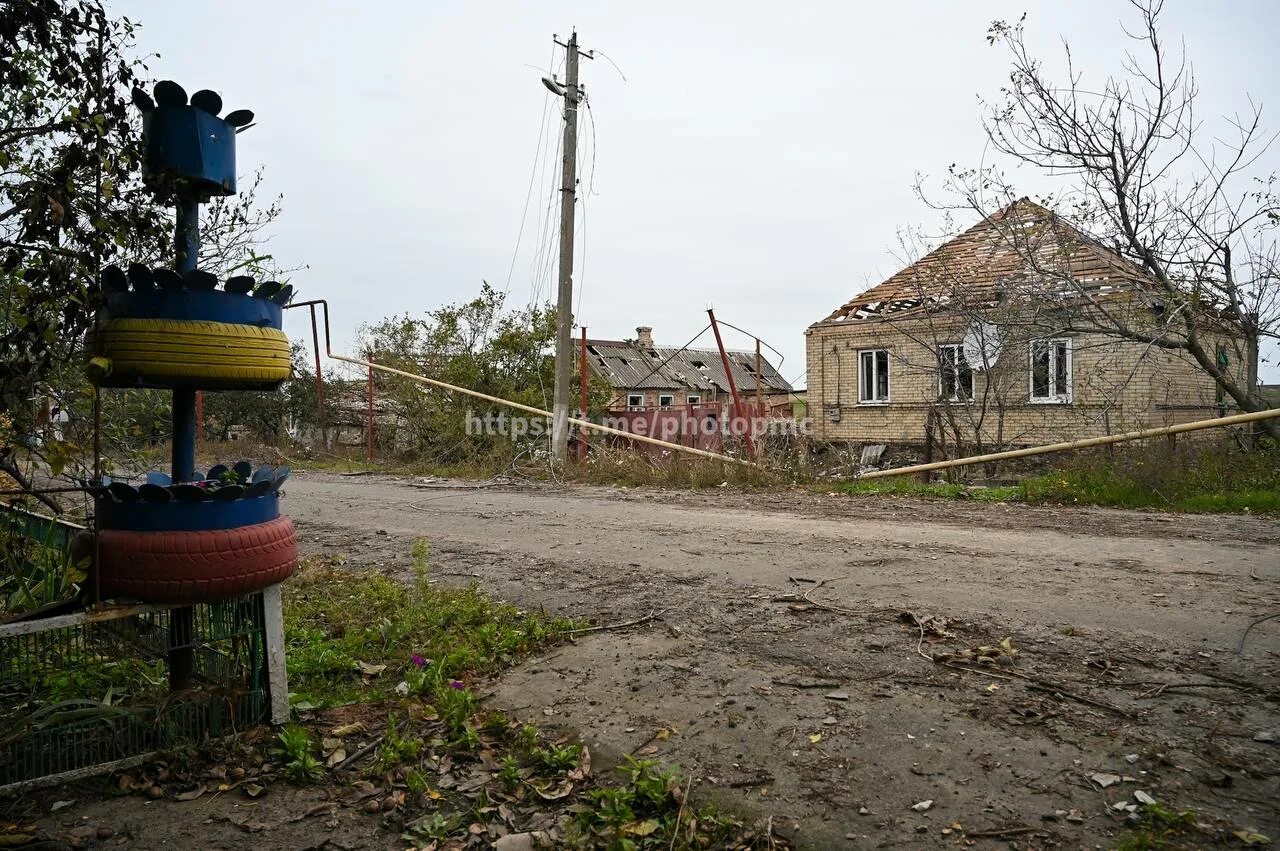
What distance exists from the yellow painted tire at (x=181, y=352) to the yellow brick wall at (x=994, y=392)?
9.93 meters

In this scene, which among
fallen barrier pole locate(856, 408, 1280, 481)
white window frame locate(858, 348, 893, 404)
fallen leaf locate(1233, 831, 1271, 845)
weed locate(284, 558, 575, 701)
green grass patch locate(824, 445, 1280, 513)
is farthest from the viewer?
white window frame locate(858, 348, 893, 404)

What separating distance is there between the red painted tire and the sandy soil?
740 millimetres

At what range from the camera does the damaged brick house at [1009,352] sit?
414 inches

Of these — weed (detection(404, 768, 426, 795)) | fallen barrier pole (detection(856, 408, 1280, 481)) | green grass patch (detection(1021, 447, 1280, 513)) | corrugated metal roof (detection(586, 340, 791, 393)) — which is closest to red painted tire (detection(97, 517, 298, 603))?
weed (detection(404, 768, 426, 795))

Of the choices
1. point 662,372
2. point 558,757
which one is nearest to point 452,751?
point 558,757

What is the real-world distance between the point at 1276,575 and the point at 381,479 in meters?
13.3

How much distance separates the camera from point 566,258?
16219mm

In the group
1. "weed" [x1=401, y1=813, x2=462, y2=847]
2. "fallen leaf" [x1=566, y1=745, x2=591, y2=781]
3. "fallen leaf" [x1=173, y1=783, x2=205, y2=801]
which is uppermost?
"fallen leaf" [x1=566, y1=745, x2=591, y2=781]

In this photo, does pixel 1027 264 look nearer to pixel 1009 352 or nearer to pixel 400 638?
pixel 1009 352

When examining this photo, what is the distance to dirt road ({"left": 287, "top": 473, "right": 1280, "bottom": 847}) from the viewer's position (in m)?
2.80

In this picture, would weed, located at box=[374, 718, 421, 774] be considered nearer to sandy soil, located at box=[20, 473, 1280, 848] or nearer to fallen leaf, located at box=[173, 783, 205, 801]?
sandy soil, located at box=[20, 473, 1280, 848]

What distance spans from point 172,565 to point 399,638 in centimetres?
186

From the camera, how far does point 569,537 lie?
26.5 feet

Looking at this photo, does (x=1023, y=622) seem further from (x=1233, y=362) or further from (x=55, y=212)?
(x=1233, y=362)
